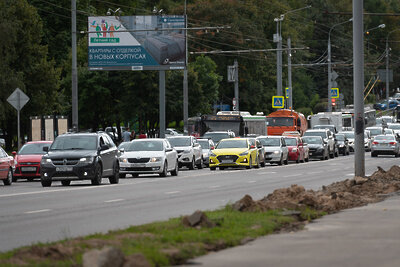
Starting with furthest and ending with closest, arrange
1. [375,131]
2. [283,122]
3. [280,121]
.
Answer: [375,131] < [280,121] < [283,122]

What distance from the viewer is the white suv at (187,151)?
4981 cm

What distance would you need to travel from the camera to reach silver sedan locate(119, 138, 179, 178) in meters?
39.6

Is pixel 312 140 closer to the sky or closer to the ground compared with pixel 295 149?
closer to the sky

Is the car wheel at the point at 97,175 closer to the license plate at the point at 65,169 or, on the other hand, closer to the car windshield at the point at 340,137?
the license plate at the point at 65,169

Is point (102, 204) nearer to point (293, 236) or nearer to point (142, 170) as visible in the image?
point (293, 236)

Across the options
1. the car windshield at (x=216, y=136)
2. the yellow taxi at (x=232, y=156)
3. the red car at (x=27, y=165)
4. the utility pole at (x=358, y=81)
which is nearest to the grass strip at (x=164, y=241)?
the utility pole at (x=358, y=81)

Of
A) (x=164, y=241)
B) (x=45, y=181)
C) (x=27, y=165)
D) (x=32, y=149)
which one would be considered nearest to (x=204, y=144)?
(x=32, y=149)

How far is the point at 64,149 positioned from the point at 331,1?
139 metres

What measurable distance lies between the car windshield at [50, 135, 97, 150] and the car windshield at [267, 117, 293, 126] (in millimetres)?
46332

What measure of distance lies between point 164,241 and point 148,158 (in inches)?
1063

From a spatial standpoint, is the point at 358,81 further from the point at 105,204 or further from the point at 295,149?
the point at 295,149

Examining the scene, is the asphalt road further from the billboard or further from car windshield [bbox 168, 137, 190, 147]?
the billboard

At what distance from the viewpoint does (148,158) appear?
130ft

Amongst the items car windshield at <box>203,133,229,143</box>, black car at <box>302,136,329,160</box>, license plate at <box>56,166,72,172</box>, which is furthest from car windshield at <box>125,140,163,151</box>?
black car at <box>302,136,329,160</box>
